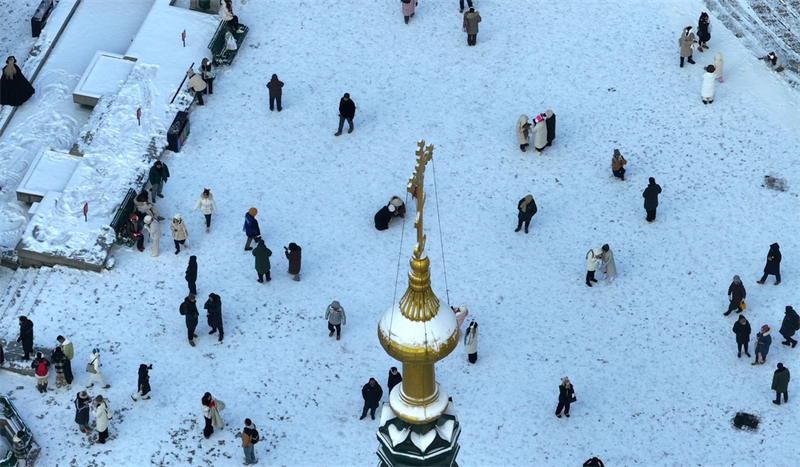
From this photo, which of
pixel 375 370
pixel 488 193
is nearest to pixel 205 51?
pixel 488 193

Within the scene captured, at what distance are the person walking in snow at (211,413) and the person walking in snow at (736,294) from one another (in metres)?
12.0

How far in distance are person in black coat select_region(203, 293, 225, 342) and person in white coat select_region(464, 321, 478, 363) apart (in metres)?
5.58

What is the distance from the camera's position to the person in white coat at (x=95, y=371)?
119 feet

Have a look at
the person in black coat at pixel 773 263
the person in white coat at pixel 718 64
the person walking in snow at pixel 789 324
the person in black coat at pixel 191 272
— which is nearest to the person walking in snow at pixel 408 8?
the person in white coat at pixel 718 64

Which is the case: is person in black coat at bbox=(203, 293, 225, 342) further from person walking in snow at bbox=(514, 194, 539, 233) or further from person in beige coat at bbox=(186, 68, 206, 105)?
person in beige coat at bbox=(186, 68, 206, 105)

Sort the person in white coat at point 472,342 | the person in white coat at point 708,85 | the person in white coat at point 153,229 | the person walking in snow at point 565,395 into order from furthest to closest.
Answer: the person in white coat at point 708,85 < the person in white coat at point 153,229 < the person in white coat at point 472,342 < the person walking in snow at point 565,395

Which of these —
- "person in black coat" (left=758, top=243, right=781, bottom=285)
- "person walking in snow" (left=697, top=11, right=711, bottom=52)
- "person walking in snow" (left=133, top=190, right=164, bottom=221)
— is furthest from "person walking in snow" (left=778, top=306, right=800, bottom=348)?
"person walking in snow" (left=133, top=190, right=164, bottom=221)

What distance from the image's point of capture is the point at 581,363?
37.9 m

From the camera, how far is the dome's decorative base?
57.3ft

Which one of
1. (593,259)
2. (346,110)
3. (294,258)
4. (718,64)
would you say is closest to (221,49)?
(346,110)

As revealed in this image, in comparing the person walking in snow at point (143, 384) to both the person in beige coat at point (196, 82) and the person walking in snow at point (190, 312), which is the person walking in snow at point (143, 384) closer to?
the person walking in snow at point (190, 312)

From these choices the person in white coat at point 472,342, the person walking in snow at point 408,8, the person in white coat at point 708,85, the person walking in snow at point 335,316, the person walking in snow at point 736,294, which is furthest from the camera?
the person walking in snow at point 408,8

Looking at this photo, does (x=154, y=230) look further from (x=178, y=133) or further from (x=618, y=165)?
(x=618, y=165)

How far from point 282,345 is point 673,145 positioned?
12506mm
